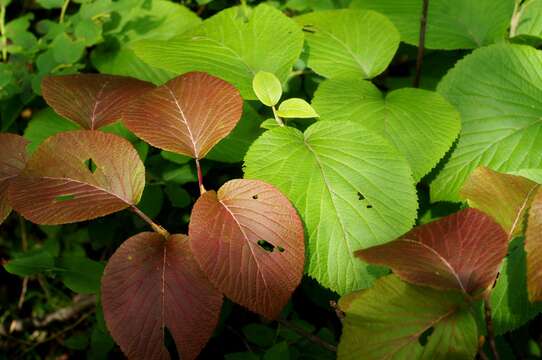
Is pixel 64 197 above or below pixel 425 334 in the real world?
above

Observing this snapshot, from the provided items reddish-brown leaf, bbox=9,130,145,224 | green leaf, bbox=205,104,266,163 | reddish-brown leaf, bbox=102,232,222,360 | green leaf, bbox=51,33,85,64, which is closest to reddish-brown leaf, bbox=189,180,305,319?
reddish-brown leaf, bbox=102,232,222,360

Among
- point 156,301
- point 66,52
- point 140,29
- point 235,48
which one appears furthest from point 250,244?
point 140,29

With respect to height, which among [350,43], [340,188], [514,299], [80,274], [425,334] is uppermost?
[350,43]

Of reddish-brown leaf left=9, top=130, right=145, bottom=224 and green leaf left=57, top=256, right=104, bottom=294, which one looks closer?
reddish-brown leaf left=9, top=130, right=145, bottom=224

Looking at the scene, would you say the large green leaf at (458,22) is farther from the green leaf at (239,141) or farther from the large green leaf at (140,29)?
the large green leaf at (140,29)

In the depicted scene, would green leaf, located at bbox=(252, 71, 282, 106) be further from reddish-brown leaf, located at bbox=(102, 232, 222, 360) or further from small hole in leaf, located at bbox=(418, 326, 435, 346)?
small hole in leaf, located at bbox=(418, 326, 435, 346)

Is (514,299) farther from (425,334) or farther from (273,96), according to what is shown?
(273,96)

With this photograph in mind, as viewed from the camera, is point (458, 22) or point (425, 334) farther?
point (458, 22)

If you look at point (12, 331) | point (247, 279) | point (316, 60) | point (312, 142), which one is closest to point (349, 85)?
point (316, 60)
